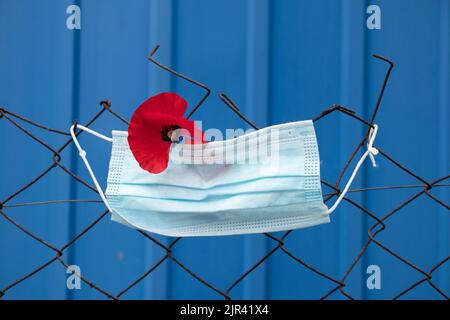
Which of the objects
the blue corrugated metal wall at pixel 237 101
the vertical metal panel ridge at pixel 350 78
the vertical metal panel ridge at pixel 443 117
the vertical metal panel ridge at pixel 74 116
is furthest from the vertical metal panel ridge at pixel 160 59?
the vertical metal panel ridge at pixel 443 117

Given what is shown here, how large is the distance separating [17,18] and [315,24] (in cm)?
90

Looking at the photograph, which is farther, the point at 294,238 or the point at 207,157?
the point at 294,238

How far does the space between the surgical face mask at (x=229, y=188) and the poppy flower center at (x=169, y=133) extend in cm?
2

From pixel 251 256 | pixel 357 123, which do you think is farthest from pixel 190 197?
pixel 357 123

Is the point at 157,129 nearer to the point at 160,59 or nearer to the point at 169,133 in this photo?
the point at 169,133

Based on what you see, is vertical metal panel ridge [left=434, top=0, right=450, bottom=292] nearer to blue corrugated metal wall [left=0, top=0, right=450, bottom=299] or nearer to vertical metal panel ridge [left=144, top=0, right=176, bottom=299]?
blue corrugated metal wall [left=0, top=0, right=450, bottom=299]

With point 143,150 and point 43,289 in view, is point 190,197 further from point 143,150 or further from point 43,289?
point 43,289

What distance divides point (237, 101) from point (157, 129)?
59 cm

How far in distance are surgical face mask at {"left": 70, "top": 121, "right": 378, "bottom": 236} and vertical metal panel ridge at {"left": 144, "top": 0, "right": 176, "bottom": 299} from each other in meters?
0.53

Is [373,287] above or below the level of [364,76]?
below

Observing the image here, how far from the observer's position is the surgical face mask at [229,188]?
807mm

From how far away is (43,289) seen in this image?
4.59 feet

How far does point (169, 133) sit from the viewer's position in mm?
826

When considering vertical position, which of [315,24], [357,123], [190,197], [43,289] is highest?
[315,24]
